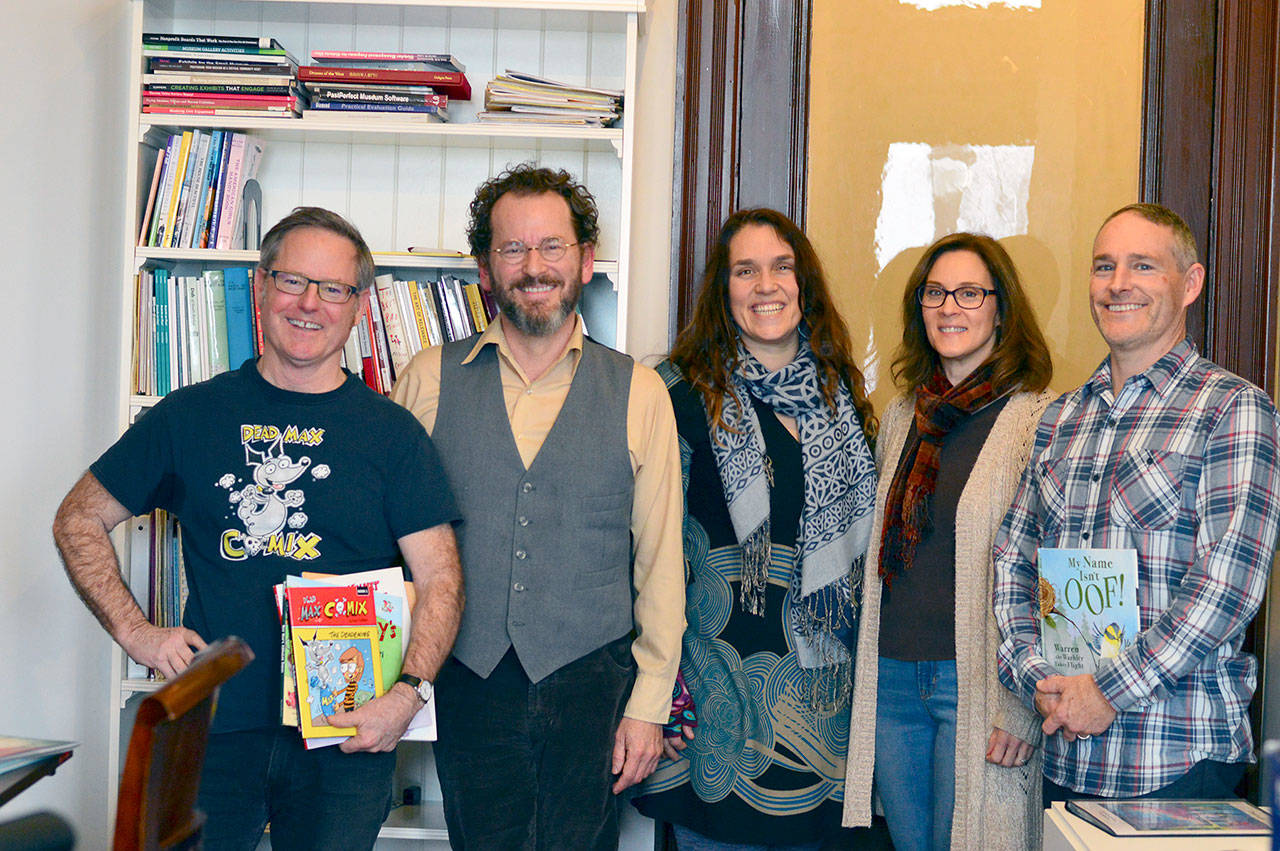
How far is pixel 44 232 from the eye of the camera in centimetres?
238

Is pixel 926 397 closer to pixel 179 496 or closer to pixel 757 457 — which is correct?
pixel 757 457

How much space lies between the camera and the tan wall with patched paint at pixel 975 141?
2.90 metres

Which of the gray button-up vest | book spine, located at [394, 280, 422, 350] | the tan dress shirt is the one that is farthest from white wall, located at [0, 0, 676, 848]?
the gray button-up vest

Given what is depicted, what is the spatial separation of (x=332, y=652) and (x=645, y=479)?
72 centimetres

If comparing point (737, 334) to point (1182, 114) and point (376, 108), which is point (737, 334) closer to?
point (376, 108)

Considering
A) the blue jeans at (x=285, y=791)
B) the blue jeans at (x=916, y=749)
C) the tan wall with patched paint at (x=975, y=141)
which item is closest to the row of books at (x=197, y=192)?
the blue jeans at (x=285, y=791)

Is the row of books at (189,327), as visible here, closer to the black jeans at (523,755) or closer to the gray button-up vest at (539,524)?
the gray button-up vest at (539,524)

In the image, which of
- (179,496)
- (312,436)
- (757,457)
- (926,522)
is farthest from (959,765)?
(179,496)

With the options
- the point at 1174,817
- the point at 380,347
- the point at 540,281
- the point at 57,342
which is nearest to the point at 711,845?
the point at 1174,817

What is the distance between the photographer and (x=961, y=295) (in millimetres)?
2342

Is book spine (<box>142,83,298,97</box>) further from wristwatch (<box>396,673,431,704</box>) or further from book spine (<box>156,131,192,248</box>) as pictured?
wristwatch (<box>396,673,431,704</box>)

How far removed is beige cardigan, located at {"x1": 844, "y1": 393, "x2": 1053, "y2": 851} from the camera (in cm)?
218

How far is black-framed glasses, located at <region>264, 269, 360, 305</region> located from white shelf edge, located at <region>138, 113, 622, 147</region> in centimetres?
79

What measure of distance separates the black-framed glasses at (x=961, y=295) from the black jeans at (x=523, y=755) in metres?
1.07
